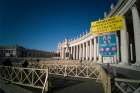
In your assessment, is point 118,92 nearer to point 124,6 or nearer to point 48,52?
point 124,6

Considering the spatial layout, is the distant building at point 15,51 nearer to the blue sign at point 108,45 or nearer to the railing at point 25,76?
the railing at point 25,76

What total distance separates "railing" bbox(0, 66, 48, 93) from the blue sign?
3.69 metres

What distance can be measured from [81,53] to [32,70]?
77.9 m

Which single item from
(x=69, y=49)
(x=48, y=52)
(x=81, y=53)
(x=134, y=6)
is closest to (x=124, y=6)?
(x=134, y=6)

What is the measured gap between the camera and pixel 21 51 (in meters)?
136

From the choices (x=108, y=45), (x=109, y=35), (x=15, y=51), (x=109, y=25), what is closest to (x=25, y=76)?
(x=108, y=45)

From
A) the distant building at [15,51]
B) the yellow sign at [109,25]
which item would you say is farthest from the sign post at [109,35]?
the distant building at [15,51]

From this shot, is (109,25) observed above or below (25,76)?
above

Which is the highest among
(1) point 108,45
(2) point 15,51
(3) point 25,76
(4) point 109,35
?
(2) point 15,51

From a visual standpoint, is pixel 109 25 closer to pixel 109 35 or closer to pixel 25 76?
pixel 109 35

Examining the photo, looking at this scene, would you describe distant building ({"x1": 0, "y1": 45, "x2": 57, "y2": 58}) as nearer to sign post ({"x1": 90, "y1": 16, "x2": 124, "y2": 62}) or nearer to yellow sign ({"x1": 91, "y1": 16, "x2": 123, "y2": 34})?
yellow sign ({"x1": 91, "y1": 16, "x2": 123, "y2": 34})

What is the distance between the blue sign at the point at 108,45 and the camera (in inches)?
316

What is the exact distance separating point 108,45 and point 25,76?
605cm

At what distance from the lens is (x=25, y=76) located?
10625 mm
